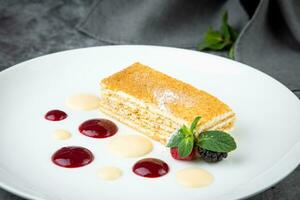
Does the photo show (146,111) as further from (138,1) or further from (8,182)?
(138,1)

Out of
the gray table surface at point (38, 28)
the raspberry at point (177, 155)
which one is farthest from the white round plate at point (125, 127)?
the gray table surface at point (38, 28)

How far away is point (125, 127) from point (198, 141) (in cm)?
55

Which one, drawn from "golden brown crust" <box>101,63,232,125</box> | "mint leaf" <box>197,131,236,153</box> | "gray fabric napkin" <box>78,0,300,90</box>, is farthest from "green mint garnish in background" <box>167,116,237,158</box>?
"gray fabric napkin" <box>78,0,300,90</box>

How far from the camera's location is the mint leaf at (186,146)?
10.3ft

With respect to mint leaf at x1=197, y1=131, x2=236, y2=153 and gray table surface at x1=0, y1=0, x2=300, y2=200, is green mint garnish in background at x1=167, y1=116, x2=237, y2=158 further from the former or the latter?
gray table surface at x1=0, y1=0, x2=300, y2=200

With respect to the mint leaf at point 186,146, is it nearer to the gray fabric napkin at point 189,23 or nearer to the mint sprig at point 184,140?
the mint sprig at point 184,140

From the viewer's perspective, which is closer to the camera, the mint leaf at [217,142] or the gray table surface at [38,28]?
the mint leaf at [217,142]

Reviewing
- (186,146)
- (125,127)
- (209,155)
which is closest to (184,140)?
(186,146)

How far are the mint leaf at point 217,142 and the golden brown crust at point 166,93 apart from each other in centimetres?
12

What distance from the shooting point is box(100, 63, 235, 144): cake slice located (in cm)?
338

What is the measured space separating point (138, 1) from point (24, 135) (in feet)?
6.40

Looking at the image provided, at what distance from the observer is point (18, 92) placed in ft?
12.7

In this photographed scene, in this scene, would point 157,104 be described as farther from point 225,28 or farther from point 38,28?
point 38,28

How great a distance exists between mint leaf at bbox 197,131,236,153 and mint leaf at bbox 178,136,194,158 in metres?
0.04
